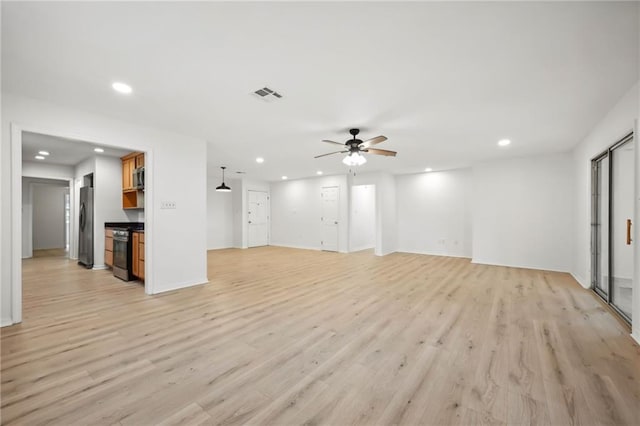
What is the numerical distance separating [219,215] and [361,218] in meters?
5.20

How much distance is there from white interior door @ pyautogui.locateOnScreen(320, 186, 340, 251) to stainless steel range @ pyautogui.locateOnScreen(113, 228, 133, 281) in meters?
5.62

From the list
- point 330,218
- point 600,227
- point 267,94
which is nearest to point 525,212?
point 600,227

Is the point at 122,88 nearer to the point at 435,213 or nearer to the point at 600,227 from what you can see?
the point at 600,227

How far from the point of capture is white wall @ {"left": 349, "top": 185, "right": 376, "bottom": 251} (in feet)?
29.1

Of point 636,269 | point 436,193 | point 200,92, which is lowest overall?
point 636,269

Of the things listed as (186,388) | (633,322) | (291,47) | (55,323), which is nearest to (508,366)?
(633,322)

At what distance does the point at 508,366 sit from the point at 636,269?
190 cm

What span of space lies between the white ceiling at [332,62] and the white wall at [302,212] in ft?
16.3

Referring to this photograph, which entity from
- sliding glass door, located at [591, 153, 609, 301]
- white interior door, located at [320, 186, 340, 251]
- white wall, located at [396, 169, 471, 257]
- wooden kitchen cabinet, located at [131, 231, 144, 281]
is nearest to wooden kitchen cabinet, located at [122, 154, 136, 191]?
wooden kitchen cabinet, located at [131, 231, 144, 281]

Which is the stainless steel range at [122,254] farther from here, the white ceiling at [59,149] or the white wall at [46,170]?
the white wall at [46,170]

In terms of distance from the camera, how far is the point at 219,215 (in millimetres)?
9719

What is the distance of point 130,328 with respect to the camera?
9.33ft

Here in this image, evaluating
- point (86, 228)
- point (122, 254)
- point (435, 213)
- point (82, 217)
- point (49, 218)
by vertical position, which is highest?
point (435, 213)

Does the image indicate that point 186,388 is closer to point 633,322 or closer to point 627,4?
point 627,4
